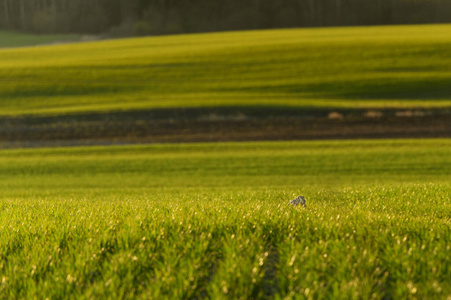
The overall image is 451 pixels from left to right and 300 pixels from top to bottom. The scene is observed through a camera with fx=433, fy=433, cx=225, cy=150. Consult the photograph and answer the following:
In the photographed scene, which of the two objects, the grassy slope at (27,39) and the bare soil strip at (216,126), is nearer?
the bare soil strip at (216,126)

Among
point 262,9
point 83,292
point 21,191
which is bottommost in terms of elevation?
point 21,191

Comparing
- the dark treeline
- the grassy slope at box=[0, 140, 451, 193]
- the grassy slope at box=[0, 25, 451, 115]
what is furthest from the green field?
the dark treeline

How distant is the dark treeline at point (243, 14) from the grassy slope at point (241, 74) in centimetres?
2017

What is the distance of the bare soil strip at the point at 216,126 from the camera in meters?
33.7

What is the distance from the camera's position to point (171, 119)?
39781 mm

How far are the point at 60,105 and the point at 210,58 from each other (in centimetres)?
2413

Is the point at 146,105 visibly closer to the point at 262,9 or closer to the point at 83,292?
the point at 83,292

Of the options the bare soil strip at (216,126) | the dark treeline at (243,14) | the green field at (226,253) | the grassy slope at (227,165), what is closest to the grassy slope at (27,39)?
the dark treeline at (243,14)

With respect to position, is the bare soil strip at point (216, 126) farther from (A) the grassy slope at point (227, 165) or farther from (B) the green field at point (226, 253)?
(B) the green field at point (226, 253)

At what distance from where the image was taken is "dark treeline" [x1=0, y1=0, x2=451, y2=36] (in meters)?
93.2

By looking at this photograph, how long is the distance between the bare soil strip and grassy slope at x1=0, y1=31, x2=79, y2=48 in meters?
61.2

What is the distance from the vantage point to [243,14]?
94312 mm

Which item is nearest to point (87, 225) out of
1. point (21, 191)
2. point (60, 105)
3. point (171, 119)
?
point (21, 191)

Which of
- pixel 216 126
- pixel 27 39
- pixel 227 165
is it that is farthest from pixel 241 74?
pixel 27 39
